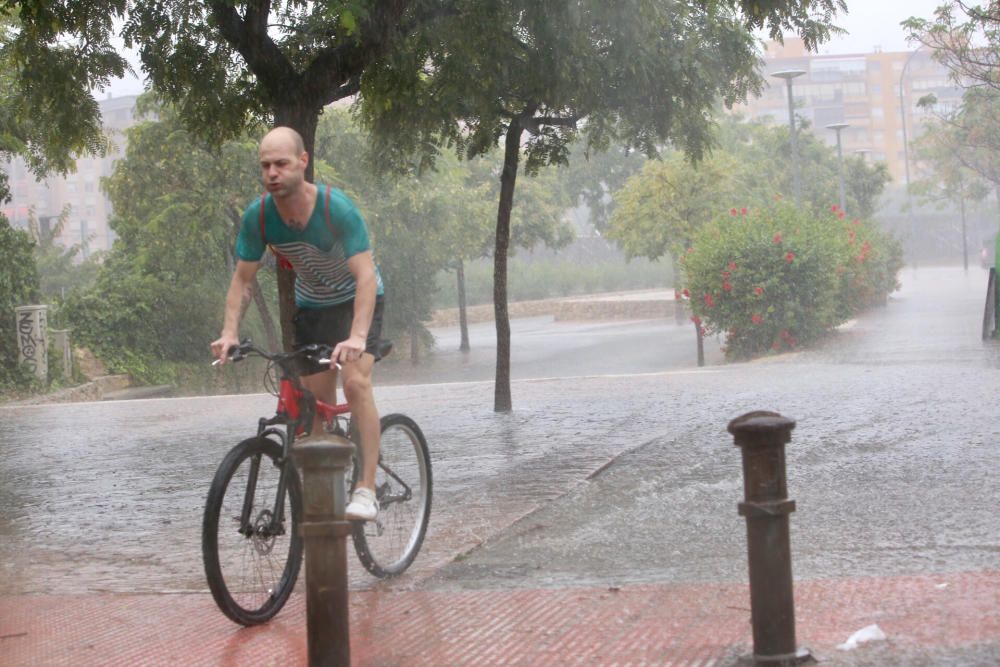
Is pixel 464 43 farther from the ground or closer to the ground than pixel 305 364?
farther from the ground

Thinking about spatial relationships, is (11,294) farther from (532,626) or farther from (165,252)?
(532,626)

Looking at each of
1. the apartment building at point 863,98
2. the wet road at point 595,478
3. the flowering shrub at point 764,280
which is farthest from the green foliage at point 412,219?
the apartment building at point 863,98

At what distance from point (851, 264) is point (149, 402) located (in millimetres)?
15686

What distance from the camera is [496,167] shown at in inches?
1694

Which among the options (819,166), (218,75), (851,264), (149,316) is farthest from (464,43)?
(819,166)

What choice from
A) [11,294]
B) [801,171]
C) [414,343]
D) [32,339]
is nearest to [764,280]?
[32,339]

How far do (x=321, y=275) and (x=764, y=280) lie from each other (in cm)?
1723

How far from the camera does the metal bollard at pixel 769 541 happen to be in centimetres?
411

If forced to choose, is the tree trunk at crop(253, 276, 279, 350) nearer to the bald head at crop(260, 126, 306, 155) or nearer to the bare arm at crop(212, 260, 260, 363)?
the bare arm at crop(212, 260, 260, 363)

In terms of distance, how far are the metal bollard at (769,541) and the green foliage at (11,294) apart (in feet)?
68.7

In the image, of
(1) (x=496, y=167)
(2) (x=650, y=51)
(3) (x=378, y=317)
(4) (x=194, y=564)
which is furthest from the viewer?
(1) (x=496, y=167)

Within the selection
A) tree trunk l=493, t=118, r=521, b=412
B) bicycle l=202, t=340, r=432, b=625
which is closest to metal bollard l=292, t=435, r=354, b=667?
bicycle l=202, t=340, r=432, b=625

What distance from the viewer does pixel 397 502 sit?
234 inches

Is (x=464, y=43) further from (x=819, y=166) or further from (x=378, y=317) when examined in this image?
(x=819, y=166)
